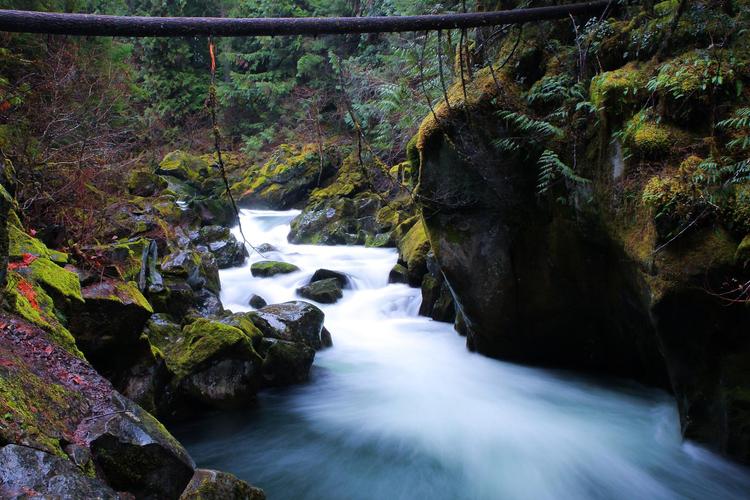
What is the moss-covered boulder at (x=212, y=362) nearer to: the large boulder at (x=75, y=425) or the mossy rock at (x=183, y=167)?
the large boulder at (x=75, y=425)

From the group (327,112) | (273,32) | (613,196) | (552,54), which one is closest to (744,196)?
(613,196)

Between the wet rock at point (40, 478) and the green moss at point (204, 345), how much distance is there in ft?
12.3

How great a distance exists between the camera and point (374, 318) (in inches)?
420

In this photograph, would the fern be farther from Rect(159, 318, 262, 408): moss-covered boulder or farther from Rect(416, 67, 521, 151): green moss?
Rect(159, 318, 262, 408): moss-covered boulder

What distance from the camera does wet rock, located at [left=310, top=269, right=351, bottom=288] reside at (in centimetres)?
1232

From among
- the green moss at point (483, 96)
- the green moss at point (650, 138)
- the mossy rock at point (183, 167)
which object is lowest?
the mossy rock at point (183, 167)

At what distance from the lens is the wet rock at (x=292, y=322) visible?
7.59 m

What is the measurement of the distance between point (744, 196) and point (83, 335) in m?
6.61

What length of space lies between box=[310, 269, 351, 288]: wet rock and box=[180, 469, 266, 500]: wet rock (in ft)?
29.8

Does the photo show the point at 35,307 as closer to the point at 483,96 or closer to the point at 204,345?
the point at 204,345

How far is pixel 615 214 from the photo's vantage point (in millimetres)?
4895

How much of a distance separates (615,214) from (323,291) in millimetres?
7765

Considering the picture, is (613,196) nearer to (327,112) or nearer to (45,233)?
(45,233)

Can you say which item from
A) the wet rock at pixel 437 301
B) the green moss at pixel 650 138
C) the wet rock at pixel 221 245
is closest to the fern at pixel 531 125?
the green moss at pixel 650 138
